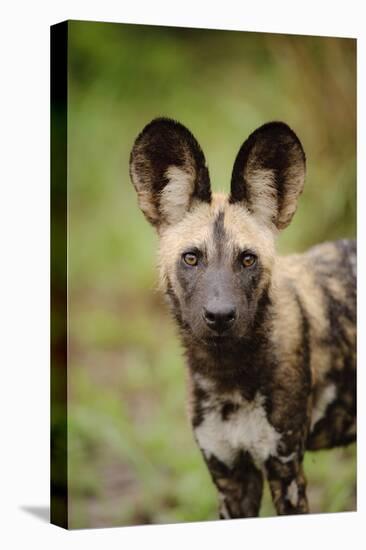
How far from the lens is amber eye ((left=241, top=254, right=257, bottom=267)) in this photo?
5.57 m

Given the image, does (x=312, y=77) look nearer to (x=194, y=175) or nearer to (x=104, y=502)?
(x=194, y=175)

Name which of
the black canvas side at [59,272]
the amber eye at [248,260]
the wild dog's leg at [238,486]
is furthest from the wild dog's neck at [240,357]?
the black canvas side at [59,272]

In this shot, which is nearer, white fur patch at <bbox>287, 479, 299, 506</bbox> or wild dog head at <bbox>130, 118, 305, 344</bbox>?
wild dog head at <bbox>130, 118, 305, 344</bbox>

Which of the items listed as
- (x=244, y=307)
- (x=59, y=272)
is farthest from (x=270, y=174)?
(x=59, y=272)

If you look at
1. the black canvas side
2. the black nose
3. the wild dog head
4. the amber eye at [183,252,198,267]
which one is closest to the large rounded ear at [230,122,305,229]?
the wild dog head

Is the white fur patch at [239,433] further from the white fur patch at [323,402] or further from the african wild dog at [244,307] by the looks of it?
the white fur patch at [323,402]

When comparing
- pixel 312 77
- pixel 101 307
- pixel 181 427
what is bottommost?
pixel 181 427

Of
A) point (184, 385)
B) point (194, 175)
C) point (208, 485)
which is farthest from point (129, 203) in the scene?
point (208, 485)

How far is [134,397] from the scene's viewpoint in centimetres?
632

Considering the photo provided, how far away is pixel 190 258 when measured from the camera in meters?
5.55

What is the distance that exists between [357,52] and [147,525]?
3005 mm

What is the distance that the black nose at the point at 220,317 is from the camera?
535 cm

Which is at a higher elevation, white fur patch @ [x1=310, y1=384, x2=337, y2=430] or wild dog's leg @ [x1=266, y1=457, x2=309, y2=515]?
white fur patch @ [x1=310, y1=384, x2=337, y2=430]

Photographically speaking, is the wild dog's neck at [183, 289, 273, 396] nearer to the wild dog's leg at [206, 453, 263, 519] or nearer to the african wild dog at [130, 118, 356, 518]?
the african wild dog at [130, 118, 356, 518]
